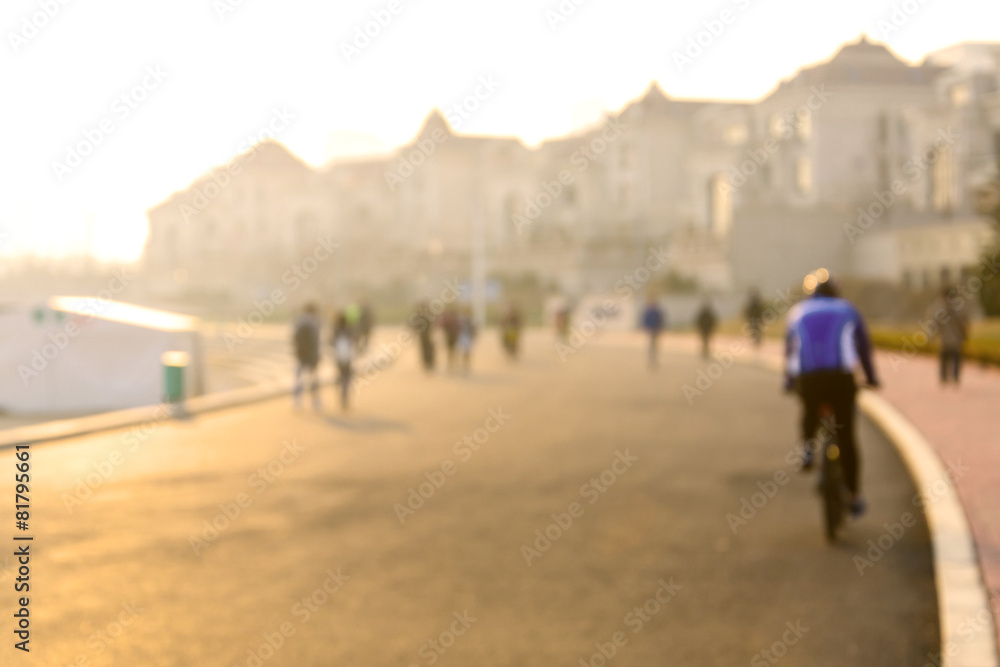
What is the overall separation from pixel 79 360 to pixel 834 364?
58.5 feet

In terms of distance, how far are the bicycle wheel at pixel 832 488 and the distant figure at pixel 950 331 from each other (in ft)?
38.6

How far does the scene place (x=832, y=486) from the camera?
7.93 metres

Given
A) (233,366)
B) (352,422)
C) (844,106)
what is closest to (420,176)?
(844,106)

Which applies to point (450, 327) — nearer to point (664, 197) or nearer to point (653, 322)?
point (653, 322)

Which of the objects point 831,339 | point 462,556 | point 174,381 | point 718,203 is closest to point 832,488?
point 831,339

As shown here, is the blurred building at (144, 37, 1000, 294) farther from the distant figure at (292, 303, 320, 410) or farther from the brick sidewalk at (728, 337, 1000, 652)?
the distant figure at (292, 303, 320, 410)

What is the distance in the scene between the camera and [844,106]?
189 feet

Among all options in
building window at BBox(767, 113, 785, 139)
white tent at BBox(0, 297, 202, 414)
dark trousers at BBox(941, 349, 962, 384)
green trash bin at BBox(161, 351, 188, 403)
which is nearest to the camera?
green trash bin at BBox(161, 351, 188, 403)

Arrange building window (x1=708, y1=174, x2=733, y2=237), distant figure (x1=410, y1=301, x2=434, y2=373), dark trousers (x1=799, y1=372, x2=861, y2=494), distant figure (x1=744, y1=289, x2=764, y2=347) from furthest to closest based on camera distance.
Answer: building window (x1=708, y1=174, x2=733, y2=237) < distant figure (x1=744, y1=289, x2=764, y2=347) < distant figure (x1=410, y1=301, x2=434, y2=373) < dark trousers (x1=799, y1=372, x2=861, y2=494)

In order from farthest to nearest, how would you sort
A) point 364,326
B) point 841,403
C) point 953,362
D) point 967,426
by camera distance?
point 364,326 → point 953,362 → point 967,426 → point 841,403

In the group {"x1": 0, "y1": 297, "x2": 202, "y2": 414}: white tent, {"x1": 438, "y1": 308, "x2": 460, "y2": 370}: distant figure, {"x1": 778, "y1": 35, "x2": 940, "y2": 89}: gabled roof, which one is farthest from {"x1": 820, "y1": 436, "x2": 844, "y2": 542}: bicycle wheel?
{"x1": 778, "y1": 35, "x2": 940, "y2": 89}: gabled roof

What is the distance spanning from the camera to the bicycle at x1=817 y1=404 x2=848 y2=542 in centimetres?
794

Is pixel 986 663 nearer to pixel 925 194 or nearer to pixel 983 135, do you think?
pixel 983 135

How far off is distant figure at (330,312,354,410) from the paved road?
189 inches
